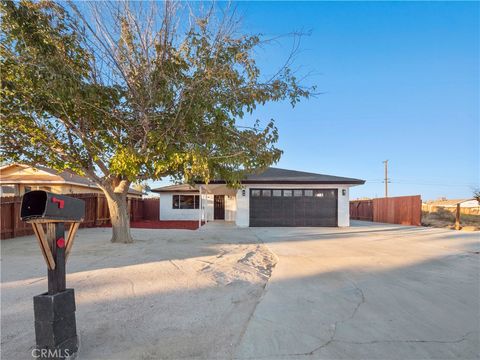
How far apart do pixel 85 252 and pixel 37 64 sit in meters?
4.53

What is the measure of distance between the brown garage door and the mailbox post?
14.6 meters

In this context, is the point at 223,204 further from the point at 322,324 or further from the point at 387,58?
the point at 322,324

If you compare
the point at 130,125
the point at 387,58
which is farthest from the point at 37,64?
the point at 387,58

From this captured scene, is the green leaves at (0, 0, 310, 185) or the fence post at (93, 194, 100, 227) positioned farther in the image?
the fence post at (93, 194, 100, 227)

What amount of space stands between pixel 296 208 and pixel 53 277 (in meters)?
15.2

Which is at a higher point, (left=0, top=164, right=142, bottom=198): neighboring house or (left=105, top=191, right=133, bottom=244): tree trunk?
(left=0, top=164, right=142, bottom=198): neighboring house

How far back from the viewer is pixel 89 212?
15984 mm

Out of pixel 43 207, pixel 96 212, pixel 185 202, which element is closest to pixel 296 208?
pixel 185 202

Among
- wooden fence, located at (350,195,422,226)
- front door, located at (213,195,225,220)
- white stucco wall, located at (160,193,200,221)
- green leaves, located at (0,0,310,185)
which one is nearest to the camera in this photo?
green leaves, located at (0,0,310,185)

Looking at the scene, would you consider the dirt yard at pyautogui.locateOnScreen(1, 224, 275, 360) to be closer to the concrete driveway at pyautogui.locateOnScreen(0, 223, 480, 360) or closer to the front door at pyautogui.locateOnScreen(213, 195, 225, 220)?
the concrete driveway at pyautogui.locateOnScreen(0, 223, 480, 360)

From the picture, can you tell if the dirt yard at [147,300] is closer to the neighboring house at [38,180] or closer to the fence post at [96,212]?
the fence post at [96,212]

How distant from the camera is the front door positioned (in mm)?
23453

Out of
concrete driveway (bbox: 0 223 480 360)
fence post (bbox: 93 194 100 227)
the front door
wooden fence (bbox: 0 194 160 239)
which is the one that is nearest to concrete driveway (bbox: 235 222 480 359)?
concrete driveway (bbox: 0 223 480 360)

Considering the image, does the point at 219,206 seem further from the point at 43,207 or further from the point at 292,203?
the point at 43,207
